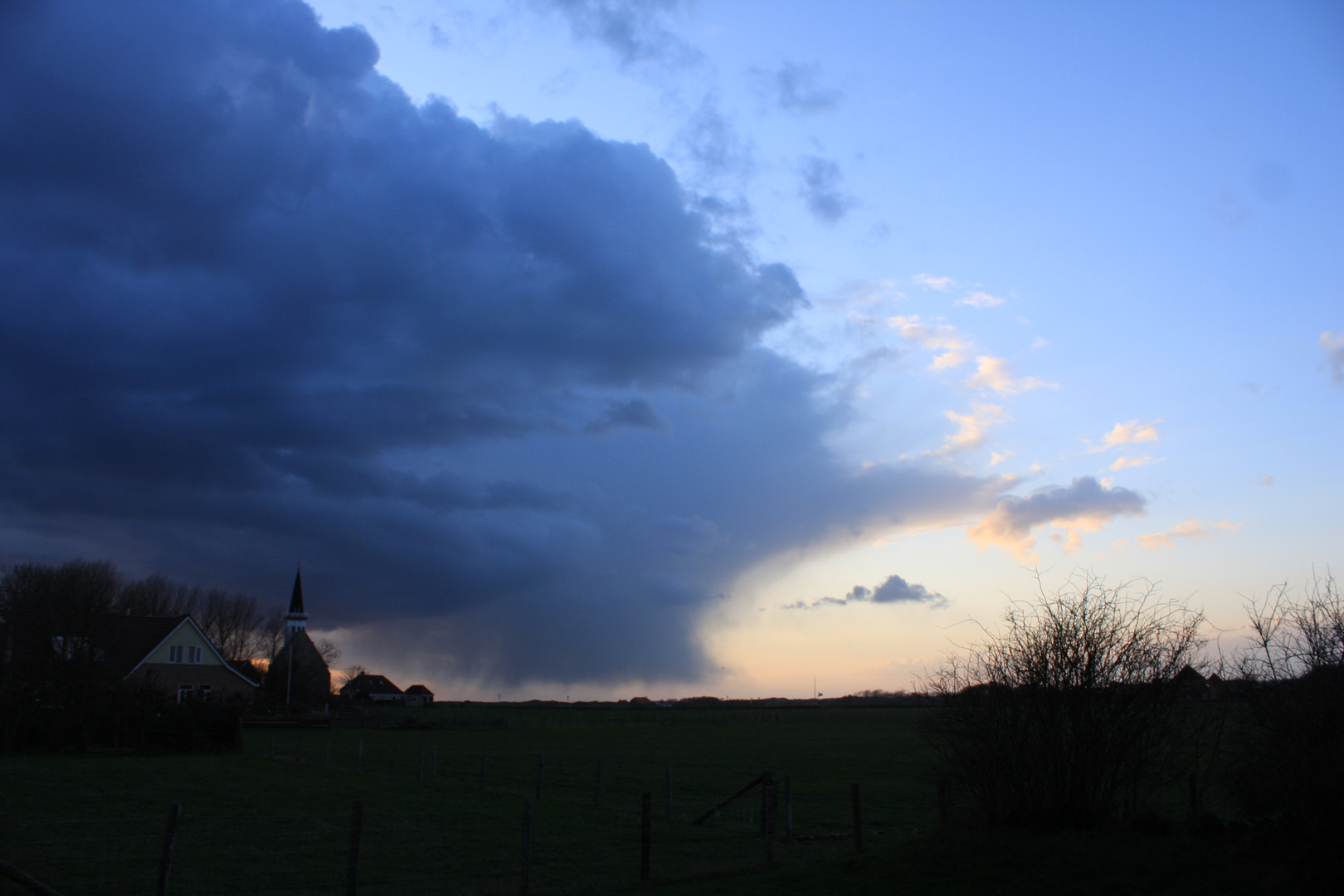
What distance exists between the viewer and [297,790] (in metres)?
25.3

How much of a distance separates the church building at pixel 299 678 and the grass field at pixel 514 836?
55323mm

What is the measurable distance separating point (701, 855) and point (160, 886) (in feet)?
33.6

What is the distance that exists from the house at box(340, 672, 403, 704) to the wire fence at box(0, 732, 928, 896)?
13703cm

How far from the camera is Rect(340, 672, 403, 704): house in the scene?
15266cm

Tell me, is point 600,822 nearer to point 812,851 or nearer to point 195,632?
point 812,851

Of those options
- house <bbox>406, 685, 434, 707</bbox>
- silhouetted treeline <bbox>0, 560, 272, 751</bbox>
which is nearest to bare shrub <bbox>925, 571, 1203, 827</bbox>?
silhouetted treeline <bbox>0, 560, 272, 751</bbox>

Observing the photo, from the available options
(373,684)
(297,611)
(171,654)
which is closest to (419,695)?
(373,684)

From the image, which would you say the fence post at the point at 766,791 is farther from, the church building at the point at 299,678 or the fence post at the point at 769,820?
the church building at the point at 299,678

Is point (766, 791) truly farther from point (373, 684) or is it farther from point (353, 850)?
point (373, 684)

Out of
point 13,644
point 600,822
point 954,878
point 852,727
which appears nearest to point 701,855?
point 600,822

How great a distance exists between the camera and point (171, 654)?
6638 cm

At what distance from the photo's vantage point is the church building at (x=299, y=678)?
88781 mm

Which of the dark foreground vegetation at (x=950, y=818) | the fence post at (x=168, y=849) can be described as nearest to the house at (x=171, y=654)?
the dark foreground vegetation at (x=950, y=818)

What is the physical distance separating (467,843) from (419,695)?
591ft
